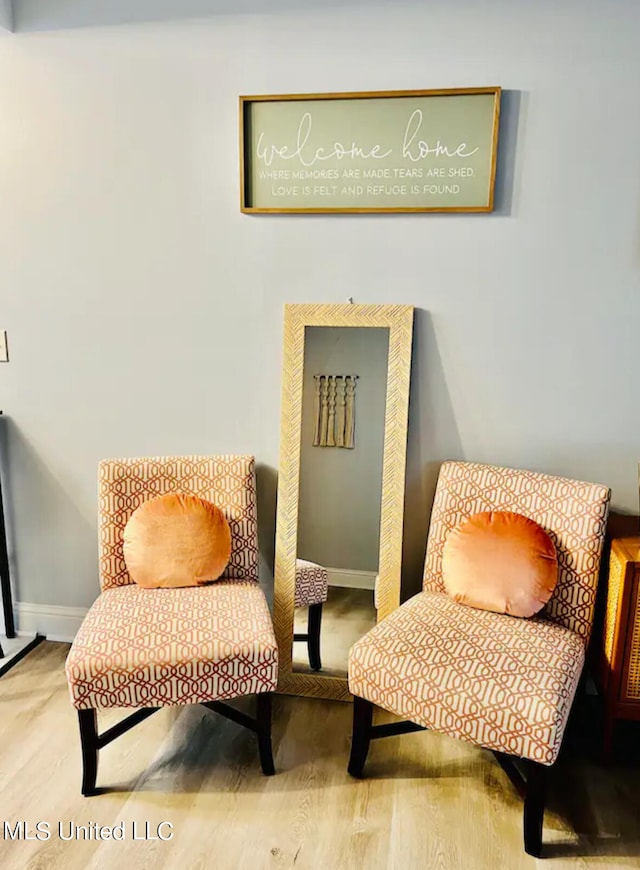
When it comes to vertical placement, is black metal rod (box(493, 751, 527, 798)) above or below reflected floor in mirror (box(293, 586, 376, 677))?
below

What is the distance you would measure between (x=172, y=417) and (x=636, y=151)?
5.51ft

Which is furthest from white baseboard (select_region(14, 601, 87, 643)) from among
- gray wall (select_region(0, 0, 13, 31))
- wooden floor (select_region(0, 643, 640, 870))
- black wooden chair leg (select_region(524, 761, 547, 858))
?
gray wall (select_region(0, 0, 13, 31))

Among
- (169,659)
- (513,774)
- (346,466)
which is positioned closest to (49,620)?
(169,659)

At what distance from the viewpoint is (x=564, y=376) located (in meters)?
2.14

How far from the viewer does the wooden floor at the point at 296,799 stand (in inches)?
65.6

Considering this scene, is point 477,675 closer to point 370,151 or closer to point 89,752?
point 89,752

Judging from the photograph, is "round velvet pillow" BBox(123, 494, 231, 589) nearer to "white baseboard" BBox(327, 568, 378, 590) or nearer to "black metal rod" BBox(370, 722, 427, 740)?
"white baseboard" BBox(327, 568, 378, 590)

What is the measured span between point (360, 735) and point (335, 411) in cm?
97

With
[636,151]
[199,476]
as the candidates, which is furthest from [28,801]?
[636,151]

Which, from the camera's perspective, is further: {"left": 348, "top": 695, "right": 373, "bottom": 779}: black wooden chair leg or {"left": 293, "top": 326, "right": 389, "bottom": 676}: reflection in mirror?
{"left": 293, "top": 326, "right": 389, "bottom": 676}: reflection in mirror

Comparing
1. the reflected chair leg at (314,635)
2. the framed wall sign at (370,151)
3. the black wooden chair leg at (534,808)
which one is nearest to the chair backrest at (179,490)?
the reflected chair leg at (314,635)

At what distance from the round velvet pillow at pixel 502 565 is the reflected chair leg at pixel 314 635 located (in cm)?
47

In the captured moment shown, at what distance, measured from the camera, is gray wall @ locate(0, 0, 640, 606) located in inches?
79.0

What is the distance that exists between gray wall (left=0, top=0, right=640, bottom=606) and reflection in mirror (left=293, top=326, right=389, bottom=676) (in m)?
0.15
